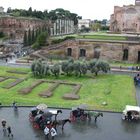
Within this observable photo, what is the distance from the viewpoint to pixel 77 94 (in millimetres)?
32250

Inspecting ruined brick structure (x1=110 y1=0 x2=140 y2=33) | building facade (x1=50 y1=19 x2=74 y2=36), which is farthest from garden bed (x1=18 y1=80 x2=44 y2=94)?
building facade (x1=50 y1=19 x2=74 y2=36)

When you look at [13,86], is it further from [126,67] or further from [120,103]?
[126,67]

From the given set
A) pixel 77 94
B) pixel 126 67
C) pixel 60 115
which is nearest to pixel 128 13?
pixel 126 67

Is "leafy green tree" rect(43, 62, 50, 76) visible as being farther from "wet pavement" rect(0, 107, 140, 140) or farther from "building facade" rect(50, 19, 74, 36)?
"building facade" rect(50, 19, 74, 36)

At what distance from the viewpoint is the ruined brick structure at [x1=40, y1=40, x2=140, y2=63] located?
179 ft

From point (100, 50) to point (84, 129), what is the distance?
34.8 metres

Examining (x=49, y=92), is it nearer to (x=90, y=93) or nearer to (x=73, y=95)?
(x=73, y=95)

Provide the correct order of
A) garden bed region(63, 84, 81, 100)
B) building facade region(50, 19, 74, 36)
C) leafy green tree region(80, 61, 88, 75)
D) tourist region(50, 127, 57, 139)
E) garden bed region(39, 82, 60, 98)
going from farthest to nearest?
building facade region(50, 19, 74, 36) → leafy green tree region(80, 61, 88, 75) → garden bed region(39, 82, 60, 98) → garden bed region(63, 84, 81, 100) → tourist region(50, 127, 57, 139)

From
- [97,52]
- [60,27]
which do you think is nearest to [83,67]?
[97,52]

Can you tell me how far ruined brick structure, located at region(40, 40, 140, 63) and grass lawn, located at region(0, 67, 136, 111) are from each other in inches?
575

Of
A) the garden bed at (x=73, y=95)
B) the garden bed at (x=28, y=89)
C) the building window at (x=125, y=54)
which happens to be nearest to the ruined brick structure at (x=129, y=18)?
the building window at (x=125, y=54)

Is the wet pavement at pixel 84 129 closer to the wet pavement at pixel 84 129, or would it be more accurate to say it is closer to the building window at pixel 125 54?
the wet pavement at pixel 84 129

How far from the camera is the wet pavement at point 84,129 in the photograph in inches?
844

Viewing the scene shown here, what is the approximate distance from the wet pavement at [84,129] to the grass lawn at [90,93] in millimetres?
2724
